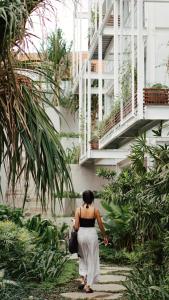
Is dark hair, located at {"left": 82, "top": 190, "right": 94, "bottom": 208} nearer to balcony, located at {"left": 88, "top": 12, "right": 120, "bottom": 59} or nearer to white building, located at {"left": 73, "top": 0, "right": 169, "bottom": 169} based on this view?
white building, located at {"left": 73, "top": 0, "right": 169, "bottom": 169}

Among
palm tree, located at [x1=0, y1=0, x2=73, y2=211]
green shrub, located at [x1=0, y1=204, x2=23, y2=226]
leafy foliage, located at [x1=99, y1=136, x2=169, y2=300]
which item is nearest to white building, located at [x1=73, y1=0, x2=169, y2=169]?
palm tree, located at [x1=0, y1=0, x2=73, y2=211]

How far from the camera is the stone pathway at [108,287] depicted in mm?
8266

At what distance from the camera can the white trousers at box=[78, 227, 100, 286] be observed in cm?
882

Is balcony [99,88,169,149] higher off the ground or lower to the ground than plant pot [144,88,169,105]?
lower

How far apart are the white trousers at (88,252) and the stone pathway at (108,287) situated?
0.92 ft

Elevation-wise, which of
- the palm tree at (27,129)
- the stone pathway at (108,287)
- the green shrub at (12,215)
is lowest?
the stone pathway at (108,287)

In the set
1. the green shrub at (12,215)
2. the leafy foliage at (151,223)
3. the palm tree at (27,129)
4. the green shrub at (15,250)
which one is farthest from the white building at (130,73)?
the green shrub at (15,250)

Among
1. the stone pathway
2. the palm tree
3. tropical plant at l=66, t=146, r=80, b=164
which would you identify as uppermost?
the palm tree

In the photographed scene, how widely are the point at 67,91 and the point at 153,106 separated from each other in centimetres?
1796

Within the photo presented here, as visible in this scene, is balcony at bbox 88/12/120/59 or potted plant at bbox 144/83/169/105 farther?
balcony at bbox 88/12/120/59

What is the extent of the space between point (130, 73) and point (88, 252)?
20.7 feet

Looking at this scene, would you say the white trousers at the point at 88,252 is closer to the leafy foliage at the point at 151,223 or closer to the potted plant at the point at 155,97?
the leafy foliage at the point at 151,223

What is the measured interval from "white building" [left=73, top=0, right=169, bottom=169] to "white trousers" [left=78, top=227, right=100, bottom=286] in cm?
317

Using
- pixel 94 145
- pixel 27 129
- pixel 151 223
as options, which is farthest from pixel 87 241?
pixel 94 145
